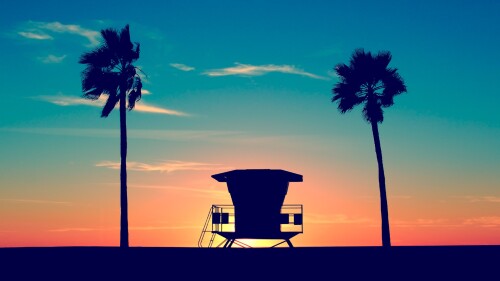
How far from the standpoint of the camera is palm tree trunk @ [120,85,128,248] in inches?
1425

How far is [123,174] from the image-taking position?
3684 cm

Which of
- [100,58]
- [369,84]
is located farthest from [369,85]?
[100,58]

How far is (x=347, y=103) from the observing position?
40781 millimetres

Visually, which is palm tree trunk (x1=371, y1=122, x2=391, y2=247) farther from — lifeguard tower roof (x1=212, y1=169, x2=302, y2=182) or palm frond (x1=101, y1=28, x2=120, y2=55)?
palm frond (x1=101, y1=28, x2=120, y2=55)

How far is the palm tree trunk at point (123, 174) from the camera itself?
1425 inches
